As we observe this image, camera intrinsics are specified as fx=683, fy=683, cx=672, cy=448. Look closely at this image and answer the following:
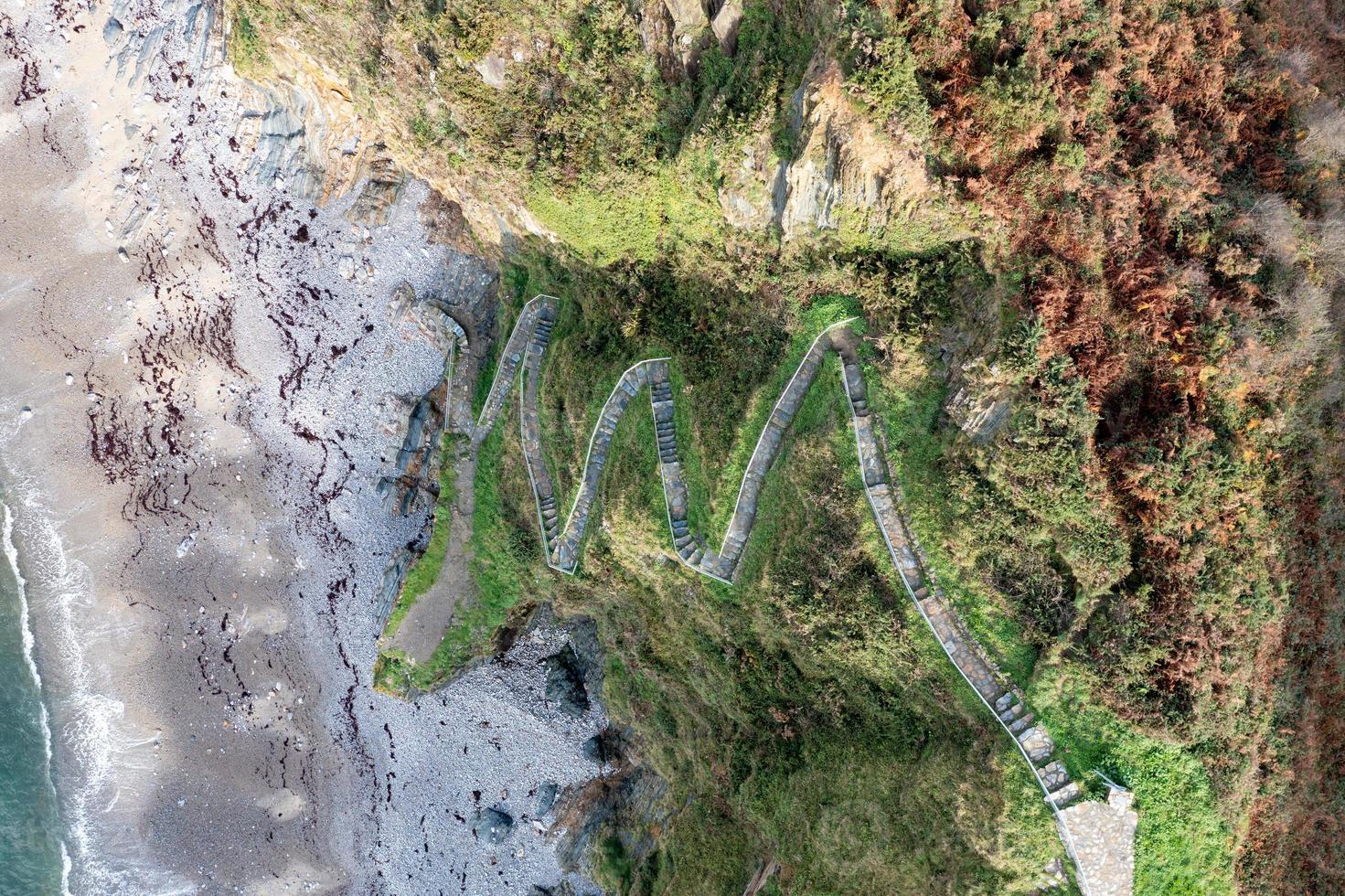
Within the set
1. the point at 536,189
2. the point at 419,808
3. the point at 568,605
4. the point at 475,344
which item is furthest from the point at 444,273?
the point at 419,808

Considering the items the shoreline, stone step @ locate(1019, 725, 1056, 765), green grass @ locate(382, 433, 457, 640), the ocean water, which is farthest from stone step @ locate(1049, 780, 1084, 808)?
the ocean water

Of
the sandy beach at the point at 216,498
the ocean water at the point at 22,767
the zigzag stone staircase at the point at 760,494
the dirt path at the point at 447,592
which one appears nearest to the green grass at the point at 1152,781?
the zigzag stone staircase at the point at 760,494

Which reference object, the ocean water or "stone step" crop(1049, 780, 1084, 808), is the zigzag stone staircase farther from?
the ocean water

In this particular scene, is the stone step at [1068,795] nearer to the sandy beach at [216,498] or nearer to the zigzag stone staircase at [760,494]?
the zigzag stone staircase at [760,494]

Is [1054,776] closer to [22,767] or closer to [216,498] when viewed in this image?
[216,498]

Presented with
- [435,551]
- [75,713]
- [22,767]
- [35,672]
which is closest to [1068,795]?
[435,551]
